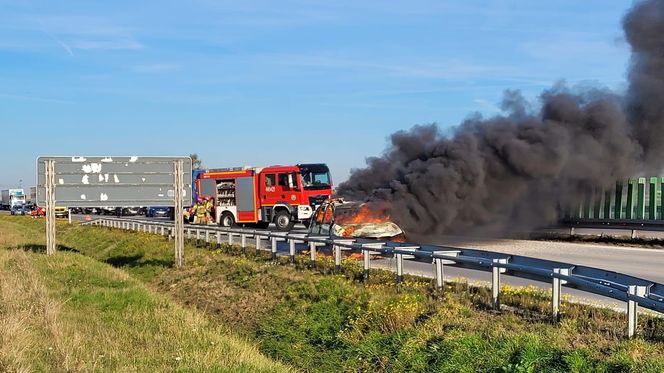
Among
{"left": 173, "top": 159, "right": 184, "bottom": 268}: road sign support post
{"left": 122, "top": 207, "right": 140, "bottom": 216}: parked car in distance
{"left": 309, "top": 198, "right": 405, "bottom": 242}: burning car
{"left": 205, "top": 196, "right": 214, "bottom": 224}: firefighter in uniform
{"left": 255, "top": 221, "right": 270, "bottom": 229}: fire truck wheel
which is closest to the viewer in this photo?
{"left": 309, "top": 198, "right": 405, "bottom": 242}: burning car

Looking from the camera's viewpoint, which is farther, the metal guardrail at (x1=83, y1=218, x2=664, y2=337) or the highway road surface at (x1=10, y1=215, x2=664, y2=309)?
the highway road surface at (x1=10, y1=215, x2=664, y2=309)

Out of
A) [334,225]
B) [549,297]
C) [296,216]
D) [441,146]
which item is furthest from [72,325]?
[296,216]

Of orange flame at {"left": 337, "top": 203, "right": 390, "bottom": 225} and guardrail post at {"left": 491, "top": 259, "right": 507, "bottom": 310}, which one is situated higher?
orange flame at {"left": 337, "top": 203, "right": 390, "bottom": 225}

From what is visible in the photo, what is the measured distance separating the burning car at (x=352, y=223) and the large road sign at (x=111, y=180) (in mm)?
4107

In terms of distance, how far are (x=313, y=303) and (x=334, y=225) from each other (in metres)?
6.45

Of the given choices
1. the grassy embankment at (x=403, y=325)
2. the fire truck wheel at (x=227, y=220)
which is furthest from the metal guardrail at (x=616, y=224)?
the fire truck wheel at (x=227, y=220)

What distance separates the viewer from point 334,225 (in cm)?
1800

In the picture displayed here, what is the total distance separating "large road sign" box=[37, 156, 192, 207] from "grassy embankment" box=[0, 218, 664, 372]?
478 cm

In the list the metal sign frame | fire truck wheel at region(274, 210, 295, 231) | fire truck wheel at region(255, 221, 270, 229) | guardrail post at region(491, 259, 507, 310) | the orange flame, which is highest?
the metal sign frame

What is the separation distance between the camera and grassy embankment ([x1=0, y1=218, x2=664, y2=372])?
678 centimetres

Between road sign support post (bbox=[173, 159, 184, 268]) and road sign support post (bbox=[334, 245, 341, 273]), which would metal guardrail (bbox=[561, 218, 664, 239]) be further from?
road sign support post (bbox=[173, 159, 184, 268])

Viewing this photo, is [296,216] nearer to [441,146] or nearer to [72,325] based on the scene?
[441,146]

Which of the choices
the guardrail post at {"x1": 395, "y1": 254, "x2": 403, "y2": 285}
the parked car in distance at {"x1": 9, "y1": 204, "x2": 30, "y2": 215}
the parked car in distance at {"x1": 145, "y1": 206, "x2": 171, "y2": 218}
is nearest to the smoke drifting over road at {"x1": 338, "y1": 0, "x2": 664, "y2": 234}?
the guardrail post at {"x1": 395, "y1": 254, "x2": 403, "y2": 285}

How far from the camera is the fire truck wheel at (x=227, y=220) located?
36406mm
